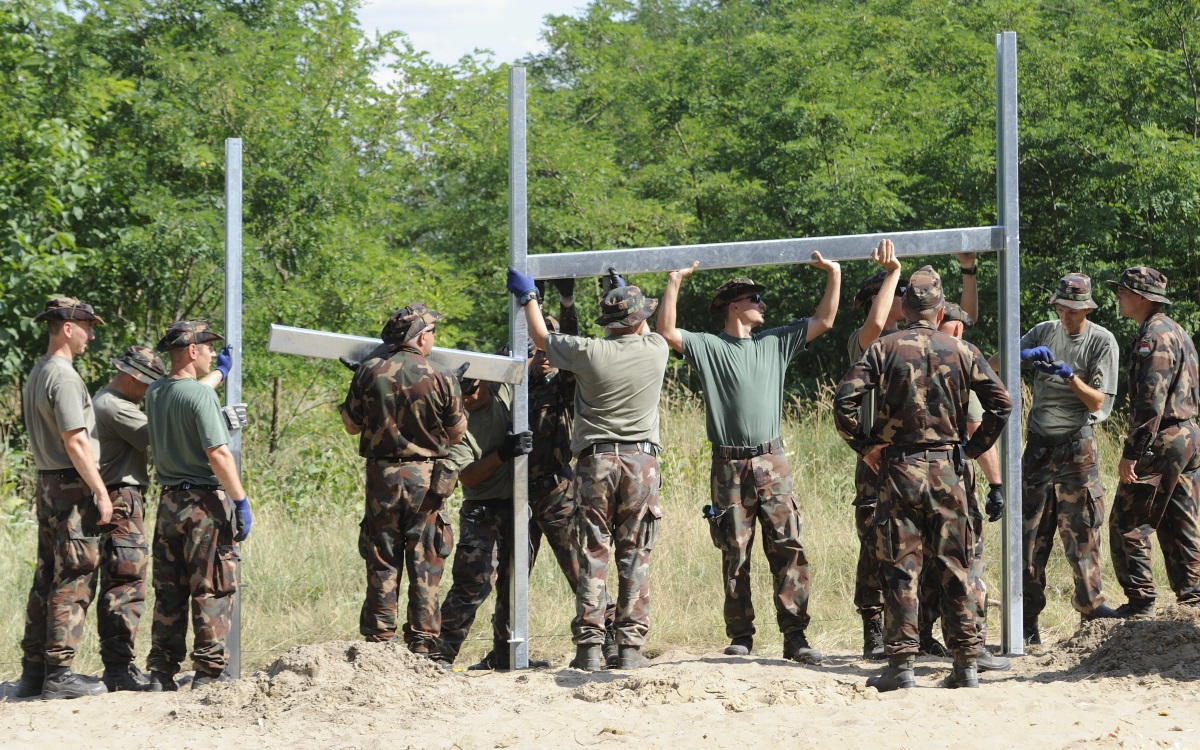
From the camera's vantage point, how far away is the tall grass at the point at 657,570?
7.96 m

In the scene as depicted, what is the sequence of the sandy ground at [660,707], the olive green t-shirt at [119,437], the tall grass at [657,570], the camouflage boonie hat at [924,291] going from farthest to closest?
the tall grass at [657,570] < the olive green t-shirt at [119,437] < the camouflage boonie hat at [924,291] < the sandy ground at [660,707]

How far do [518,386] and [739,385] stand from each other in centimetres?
116

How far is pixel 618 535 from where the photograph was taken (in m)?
6.58

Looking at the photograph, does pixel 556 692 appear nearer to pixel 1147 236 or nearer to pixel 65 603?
pixel 65 603

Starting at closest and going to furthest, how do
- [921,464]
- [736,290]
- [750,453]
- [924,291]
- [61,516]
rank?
[921,464] < [924,291] < [61,516] < [750,453] < [736,290]

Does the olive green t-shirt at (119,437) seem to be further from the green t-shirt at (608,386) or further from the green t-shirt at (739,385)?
the green t-shirt at (739,385)

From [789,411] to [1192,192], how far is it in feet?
16.4

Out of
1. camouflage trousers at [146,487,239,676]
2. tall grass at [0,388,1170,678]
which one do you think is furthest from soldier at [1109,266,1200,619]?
camouflage trousers at [146,487,239,676]

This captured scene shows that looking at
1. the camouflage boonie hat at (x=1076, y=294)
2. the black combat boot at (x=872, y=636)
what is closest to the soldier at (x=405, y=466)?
the black combat boot at (x=872, y=636)

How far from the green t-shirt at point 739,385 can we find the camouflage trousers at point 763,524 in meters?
0.14

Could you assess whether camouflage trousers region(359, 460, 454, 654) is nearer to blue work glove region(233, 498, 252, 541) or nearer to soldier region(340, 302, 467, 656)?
soldier region(340, 302, 467, 656)

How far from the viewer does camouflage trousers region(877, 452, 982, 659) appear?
5.93 metres

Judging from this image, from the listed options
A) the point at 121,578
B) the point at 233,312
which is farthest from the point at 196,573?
the point at 233,312

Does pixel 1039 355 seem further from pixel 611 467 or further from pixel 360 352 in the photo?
pixel 360 352
